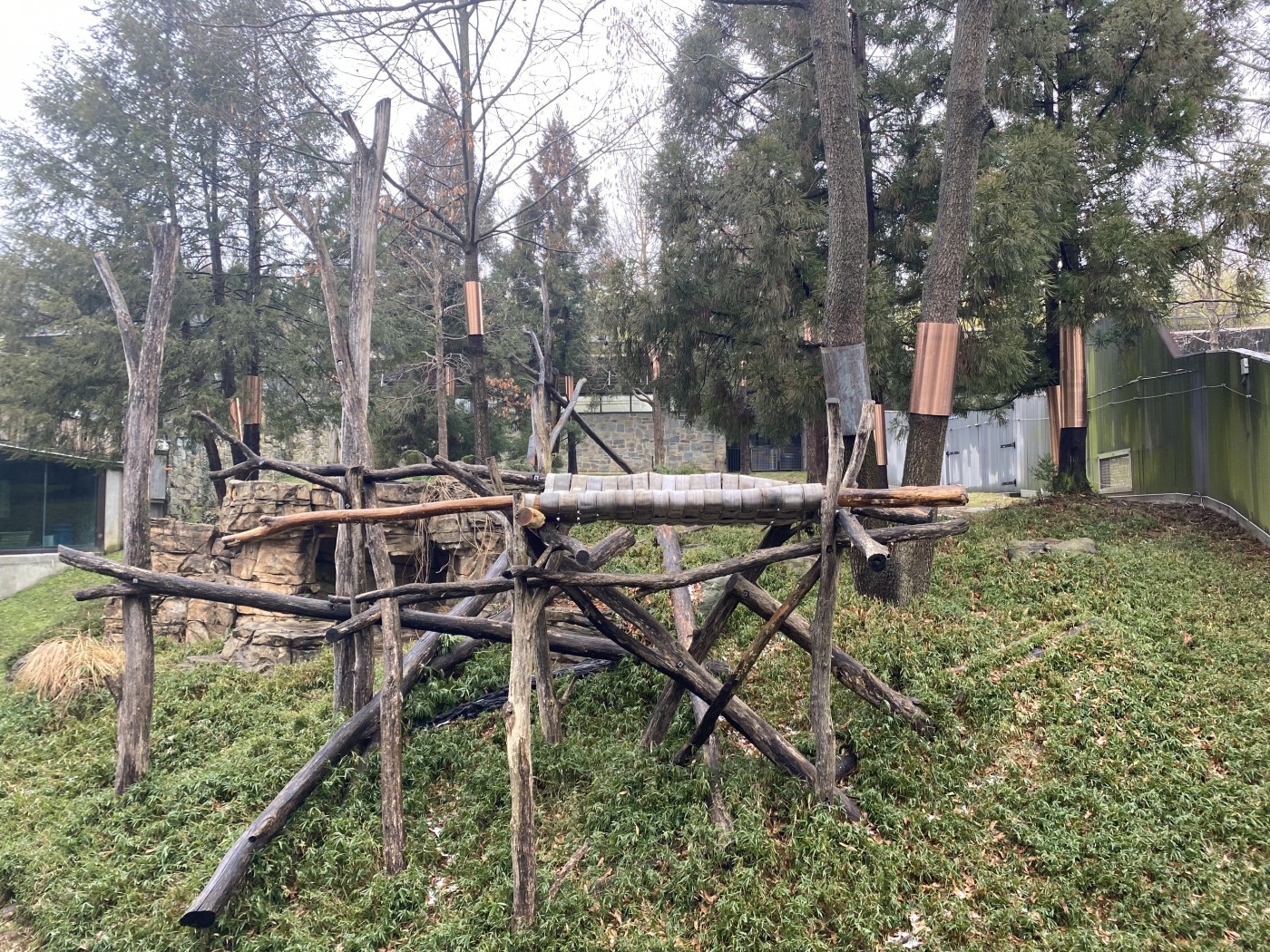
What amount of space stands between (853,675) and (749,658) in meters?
1.09

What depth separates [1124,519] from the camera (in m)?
10.2

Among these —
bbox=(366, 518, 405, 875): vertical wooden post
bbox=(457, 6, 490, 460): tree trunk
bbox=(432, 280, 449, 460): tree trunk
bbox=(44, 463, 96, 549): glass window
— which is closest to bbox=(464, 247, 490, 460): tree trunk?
bbox=(457, 6, 490, 460): tree trunk

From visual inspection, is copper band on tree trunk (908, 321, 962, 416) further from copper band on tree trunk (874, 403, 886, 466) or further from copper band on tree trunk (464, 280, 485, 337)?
copper band on tree trunk (464, 280, 485, 337)

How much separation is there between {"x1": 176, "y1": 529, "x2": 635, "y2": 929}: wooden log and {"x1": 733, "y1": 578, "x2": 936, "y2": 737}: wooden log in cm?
102

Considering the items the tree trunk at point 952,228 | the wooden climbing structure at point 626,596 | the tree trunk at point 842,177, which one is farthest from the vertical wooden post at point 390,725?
the tree trunk at point 952,228

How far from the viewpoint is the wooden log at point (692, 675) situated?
521 cm

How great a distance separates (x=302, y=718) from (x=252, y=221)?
10467mm

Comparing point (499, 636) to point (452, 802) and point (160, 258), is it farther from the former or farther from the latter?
point (160, 258)

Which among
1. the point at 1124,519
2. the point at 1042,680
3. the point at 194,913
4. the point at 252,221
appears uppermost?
the point at 252,221

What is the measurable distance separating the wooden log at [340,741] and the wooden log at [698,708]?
24.2 inches

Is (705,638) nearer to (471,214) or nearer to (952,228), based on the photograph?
(952,228)

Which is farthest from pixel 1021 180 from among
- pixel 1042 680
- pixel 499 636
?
pixel 499 636

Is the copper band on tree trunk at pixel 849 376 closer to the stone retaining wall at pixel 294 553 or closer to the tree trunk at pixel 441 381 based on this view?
the stone retaining wall at pixel 294 553

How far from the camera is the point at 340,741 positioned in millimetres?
5879
